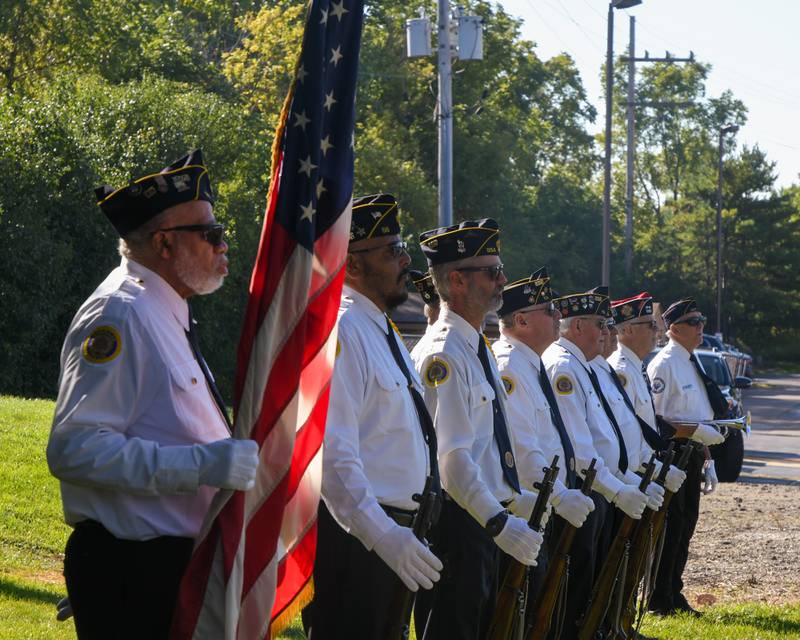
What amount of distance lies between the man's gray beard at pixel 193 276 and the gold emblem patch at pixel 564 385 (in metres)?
3.65

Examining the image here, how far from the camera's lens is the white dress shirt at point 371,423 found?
4512 millimetres

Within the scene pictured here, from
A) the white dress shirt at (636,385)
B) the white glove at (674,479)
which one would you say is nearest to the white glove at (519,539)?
the white glove at (674,479)

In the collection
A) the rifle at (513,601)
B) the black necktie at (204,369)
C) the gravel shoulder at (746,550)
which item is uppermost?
the black necktie at (204,369)

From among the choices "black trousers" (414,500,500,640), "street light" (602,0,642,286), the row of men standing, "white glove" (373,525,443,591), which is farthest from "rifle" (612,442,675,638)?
"street light" (602,0,642,286)

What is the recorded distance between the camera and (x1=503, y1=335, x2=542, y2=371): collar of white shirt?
6.75 metres

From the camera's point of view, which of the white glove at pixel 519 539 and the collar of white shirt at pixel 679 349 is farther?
the collar of white shirt at pixel 679 349

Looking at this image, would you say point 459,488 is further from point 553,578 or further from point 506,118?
point 506,118

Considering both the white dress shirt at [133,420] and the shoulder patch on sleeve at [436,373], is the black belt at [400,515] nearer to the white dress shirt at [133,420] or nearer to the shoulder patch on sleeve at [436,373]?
the shoulder patch on sleeve at [436,373]

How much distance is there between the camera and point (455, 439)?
17.5ft

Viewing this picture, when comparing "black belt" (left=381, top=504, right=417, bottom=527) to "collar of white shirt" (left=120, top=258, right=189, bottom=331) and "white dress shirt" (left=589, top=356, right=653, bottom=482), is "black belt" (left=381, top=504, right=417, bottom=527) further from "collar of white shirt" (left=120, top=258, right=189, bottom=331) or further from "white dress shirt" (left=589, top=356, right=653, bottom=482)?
"white dress shirt" (left=589, top=356, right=653, bottom=482)

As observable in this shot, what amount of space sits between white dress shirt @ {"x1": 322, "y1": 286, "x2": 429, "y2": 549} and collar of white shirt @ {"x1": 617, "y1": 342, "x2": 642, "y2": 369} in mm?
4864

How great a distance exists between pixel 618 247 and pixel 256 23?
26.7 meters

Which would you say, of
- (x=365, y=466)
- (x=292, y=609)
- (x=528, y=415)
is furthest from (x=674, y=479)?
(x=292, y=609)

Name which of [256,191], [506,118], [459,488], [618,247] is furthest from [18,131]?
[618,247]
